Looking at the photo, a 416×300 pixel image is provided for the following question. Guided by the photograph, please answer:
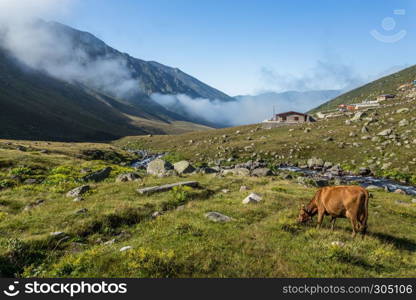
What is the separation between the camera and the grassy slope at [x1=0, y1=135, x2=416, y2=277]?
Result: 8055 millimetres

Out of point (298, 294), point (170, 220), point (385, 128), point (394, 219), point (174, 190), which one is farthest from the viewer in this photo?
point (385, 128)

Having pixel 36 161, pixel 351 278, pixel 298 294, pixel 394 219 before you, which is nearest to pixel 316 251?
pixel 351 278

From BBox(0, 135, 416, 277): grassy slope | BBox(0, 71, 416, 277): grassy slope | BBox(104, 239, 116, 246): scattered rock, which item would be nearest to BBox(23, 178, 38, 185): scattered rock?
BBox(0, 71, 416, 277): grassy slope

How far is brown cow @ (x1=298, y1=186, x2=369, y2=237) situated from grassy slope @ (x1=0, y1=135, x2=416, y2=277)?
67 cm

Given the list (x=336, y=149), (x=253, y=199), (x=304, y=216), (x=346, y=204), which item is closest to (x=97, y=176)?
(x=253, y=199)

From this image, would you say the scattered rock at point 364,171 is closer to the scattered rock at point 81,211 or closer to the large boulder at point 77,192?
the large boulder at point 77,192

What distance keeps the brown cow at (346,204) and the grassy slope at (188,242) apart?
26.5 inches

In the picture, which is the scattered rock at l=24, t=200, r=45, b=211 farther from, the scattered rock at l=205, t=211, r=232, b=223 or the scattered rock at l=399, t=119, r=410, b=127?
the scattered rock at l=399, t=119, r=410, b=127

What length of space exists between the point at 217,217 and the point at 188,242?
10.5ft

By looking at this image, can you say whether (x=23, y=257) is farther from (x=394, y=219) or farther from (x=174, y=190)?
(x=394, y=219)

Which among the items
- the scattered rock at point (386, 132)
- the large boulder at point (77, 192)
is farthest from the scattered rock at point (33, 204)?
the scattered rock at point (386, 132)

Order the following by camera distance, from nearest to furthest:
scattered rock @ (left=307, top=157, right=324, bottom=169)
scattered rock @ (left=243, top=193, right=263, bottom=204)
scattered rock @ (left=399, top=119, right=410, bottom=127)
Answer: scattered rock @ (left=243, top=193, right=263, bottom=204)
scattered rock @ (left=307, top=157, right=324, bottom=169)
scattered rock @ (left=399, top=119, right=410, bottom=127)

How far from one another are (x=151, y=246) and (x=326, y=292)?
5534 mm

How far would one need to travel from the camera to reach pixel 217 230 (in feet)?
36.2
